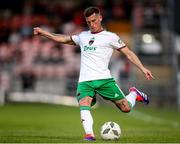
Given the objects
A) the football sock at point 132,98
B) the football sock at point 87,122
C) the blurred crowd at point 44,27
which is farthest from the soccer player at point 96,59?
the blurred crowd at point 44,27

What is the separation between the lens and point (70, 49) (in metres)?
33.3

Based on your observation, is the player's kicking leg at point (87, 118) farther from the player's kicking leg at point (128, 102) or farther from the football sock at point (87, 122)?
the player's kicking leg at point (128, 102)

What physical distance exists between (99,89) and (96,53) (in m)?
0.65

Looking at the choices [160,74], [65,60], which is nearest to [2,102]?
[65,60]

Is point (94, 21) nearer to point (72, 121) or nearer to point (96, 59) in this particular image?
point (96, 59)

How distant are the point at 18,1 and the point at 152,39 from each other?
267 inches

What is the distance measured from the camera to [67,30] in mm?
34688

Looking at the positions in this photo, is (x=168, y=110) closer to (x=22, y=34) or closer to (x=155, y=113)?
A: (x=155, y=113)

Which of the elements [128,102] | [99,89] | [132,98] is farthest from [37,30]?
[132,98]

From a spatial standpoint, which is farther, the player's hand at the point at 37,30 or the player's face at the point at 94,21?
the player's hand at the point at 37,30

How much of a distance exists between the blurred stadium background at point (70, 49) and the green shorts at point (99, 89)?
1549 cm

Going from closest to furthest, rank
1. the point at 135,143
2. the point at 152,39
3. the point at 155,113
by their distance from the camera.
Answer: the point at 135,143, the point at 155,113, the point at 152,39

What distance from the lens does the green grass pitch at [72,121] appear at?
1591 cm

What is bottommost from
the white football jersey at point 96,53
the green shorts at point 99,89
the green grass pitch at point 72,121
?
the green grass pitch at point 72,121
